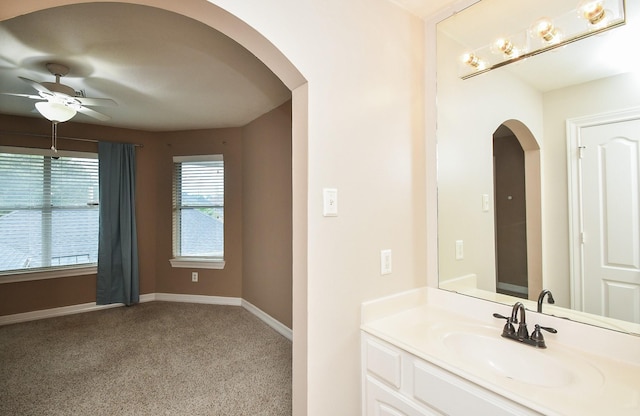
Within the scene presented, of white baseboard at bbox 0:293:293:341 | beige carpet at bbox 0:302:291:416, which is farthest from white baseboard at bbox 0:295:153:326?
beige carpet at bbox 0:302:291:416

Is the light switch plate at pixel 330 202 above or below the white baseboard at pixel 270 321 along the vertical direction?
above

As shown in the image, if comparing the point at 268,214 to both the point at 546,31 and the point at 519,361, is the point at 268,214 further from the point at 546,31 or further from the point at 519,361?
the point at 546,31

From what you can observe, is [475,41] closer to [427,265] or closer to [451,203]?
[451,203]

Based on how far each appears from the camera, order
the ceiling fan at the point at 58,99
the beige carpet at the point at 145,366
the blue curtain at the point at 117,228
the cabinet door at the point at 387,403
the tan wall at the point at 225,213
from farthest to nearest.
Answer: the tan wall at the point at 225,213
the blue curtain at the point at 117,228
the ceiling fan at the point at 58,99
the beige carpet at the point at 145,366
the cabinet door at the point at 387,403

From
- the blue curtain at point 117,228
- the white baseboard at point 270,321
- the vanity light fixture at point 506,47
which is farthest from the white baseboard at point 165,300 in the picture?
the vanity light fixture at point 506,47

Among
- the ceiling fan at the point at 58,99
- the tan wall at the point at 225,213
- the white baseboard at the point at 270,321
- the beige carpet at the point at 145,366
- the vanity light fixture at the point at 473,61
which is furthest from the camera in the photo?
the tan wall at the point at 225,213

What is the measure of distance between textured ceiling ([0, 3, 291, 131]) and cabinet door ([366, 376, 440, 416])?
225 cm

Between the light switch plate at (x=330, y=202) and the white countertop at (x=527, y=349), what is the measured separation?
19.7 inches

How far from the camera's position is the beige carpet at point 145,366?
197 cm

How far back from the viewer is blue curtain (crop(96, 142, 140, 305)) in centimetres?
375

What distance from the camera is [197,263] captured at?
409cm

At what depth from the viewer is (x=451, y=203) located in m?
1.71

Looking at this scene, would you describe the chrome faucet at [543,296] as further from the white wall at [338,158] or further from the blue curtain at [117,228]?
the blue curtain at [117,228]

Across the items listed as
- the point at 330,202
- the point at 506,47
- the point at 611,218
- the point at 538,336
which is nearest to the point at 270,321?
the point at 330,202
